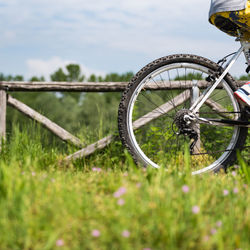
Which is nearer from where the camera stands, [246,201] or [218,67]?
[246,201]

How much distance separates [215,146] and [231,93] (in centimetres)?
130

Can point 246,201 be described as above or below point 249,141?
below

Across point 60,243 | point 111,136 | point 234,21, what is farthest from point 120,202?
point 111,136

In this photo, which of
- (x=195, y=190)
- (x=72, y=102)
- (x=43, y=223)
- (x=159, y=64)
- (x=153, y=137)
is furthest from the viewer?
(x=72, y=102)

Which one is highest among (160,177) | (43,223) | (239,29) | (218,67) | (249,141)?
(239,29)

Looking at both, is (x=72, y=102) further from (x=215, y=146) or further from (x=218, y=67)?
(x=218, y=67)

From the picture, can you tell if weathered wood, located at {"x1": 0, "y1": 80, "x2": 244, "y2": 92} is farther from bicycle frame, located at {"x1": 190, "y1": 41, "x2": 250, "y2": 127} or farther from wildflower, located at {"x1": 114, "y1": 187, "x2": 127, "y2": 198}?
wildflower, located at {"x1": 114, "y1": 187, "x2": 127, "y2": 198}

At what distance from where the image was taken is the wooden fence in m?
4.24

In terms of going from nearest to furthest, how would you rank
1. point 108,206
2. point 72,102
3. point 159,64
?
point 108,206
point 159,64
point 72,102

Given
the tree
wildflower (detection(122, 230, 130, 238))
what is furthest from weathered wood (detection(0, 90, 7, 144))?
the tree

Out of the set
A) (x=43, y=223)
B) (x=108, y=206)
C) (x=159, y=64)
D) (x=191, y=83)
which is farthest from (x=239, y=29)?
(x=43, y=223)

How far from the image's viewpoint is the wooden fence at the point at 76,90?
4238mm

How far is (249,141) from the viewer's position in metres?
4.38

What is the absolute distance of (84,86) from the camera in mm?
4531
